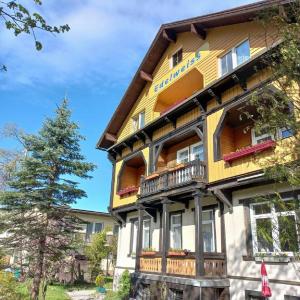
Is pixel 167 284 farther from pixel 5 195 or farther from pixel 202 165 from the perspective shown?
pixel 5 195

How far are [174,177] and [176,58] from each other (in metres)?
7.74

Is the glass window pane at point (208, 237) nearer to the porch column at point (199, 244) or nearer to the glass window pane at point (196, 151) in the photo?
the porch column at point (199, 244)

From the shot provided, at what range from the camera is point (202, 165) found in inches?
550

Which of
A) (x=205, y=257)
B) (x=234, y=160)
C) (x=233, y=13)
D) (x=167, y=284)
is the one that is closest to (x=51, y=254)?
(x=167, y=284)

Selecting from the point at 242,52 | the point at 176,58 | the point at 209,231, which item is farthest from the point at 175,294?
the point at 176,58

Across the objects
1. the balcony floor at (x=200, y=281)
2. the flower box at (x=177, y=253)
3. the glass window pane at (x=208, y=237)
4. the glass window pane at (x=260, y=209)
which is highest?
the glass window pane at (x=260, y=209)

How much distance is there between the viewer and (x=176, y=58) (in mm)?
18594

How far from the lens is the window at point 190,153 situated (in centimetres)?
1611

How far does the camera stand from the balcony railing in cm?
1376

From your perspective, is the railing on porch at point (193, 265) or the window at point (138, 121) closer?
the railing on porch at point (193, 265)

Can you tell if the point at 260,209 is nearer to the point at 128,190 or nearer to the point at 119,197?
the point at 128,190

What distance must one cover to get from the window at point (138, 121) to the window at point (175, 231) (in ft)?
21.8

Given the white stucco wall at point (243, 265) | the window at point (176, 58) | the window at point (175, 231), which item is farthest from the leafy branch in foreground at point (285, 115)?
the window at point (176, 58)

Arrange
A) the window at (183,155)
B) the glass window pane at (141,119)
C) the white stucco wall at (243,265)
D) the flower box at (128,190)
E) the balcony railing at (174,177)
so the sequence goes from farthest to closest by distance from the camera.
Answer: the glass window pane at (141,119), the flower box at (128,190), the window at (183,155), the balcony railing at (174,177), the white stucco wall at (243,265)
